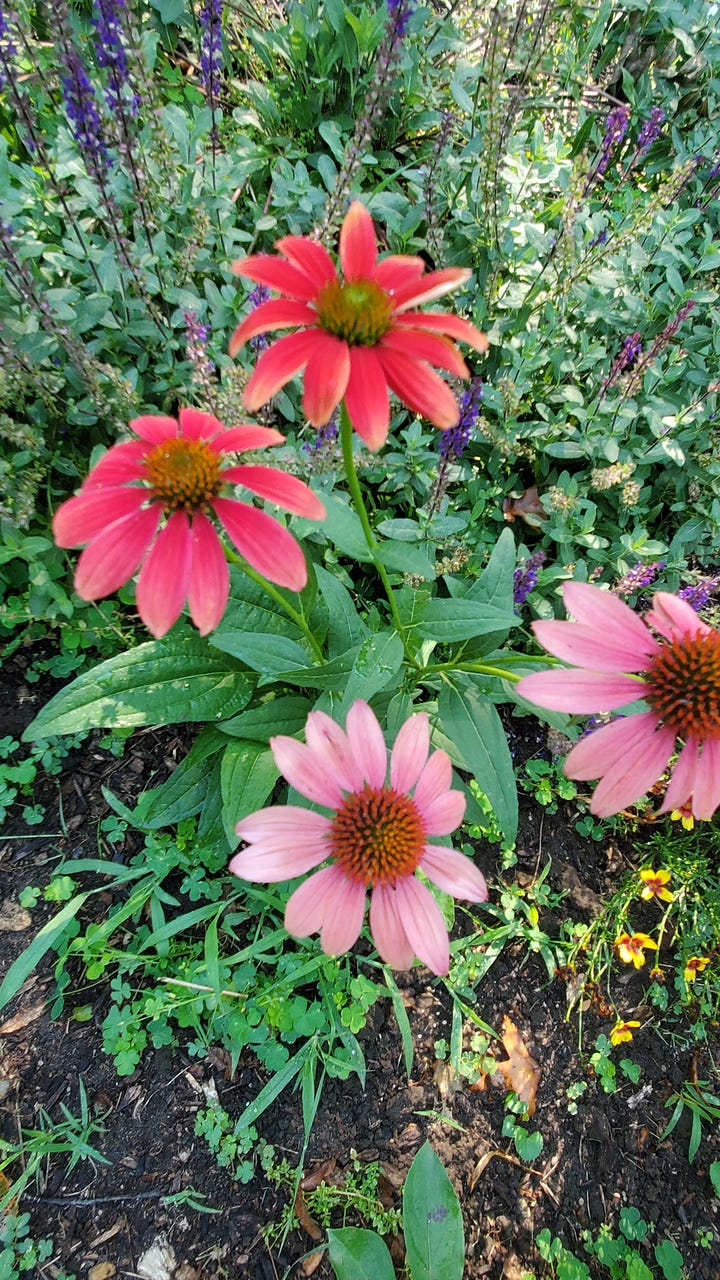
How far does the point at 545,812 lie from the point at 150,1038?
1282 millimetres

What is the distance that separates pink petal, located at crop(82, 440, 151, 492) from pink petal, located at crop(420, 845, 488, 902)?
77 cm

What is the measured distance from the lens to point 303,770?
48.5 inches

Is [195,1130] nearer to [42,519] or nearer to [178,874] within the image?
[178,874]

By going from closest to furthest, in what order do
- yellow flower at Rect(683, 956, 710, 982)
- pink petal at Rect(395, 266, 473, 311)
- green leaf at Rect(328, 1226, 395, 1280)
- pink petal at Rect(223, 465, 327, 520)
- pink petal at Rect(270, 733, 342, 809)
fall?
pink petal at Rect(395, 266, 473, 311) → pink petal at Rect(223, 465, 327, 520) → pink petal at Rect(270, 733, 342, 809) → green leaf at Rect(328, 1226, 395, 1280) → yellow flower at Rect(683, 956, 710, 982)

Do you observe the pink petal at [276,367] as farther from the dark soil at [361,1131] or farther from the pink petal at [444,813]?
the dark soil at [361,1131]

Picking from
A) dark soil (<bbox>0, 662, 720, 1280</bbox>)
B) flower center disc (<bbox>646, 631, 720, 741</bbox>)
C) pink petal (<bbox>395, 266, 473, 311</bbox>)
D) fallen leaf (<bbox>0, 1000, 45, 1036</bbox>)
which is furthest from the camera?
fallen leaf (<bbox>0, 1000, 45, 1036</bbox>)

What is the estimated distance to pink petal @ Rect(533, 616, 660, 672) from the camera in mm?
1098

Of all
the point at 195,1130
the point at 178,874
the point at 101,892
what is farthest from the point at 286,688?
the point at 195,1130

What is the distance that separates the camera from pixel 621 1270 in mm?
1757

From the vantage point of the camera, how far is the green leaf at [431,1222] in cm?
159

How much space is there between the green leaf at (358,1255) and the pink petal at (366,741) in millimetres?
1073

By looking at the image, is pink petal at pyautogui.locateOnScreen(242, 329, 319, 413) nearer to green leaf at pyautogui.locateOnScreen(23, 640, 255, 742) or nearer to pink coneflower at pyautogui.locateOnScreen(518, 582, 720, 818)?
pink coneflower at pyautogui.locateOnScreen(518, 582, 720, 818)

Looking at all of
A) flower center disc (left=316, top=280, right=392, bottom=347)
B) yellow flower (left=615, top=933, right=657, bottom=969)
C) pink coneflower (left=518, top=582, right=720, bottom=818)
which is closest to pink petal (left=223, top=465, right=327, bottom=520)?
flower center disc (left=316, top=280, right=392, bottom=347)

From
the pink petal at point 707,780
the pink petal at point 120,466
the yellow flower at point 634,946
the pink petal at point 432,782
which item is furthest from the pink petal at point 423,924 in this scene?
the yellow flower at point 634,946
